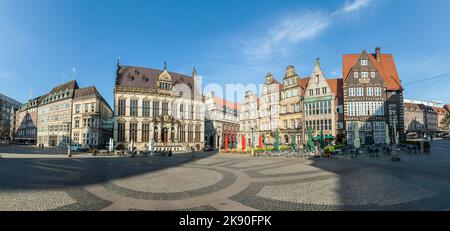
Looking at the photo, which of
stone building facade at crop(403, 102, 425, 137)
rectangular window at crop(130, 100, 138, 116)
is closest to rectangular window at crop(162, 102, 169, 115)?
rectangular window at crop(130, 100, 138, 116)

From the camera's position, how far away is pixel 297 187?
992 cm

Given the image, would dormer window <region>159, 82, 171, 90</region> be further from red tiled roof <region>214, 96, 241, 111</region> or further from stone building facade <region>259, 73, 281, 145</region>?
stone building facade <region>259, 73, 281, 145</region>

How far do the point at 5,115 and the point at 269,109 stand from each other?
125140mm

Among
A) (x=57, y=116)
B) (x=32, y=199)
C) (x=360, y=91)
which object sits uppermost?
(x=360, y=91)

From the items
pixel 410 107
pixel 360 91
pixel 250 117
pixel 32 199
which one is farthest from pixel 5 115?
pixel 410 107

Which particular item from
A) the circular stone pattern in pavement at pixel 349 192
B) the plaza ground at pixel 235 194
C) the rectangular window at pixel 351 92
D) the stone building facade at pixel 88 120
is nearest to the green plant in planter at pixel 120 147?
the stone building facade at pixel 88 120

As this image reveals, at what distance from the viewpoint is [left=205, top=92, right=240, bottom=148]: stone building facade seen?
221ft

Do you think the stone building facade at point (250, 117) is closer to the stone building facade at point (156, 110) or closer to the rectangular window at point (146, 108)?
the stone building facade at point (156, 110)

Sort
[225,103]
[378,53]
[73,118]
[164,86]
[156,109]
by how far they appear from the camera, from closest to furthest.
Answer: [378,53], [156,109], [164,86], [73,118], [225,103]

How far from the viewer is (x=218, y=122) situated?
224 feet

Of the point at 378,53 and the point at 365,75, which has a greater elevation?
the point at 378,53

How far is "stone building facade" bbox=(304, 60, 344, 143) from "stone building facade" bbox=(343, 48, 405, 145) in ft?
6.23

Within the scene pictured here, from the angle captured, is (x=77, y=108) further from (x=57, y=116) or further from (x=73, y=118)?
(x=57, y=116)
